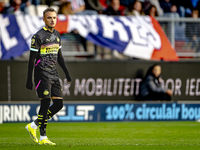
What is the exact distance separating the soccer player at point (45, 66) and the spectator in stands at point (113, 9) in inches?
247

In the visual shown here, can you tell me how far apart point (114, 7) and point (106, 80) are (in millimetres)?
2253

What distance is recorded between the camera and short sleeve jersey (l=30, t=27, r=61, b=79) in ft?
19.4

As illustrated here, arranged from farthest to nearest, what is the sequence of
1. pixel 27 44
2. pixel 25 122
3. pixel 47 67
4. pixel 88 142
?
pixel 27 44
pixel 25 122
pixel 88 142
pixel 47 67

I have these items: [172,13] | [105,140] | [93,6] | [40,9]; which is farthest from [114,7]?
[105,140]

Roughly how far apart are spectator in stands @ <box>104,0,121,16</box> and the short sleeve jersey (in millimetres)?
6338

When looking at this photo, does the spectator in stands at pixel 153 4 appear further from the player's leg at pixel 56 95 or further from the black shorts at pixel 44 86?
the black shorts at pixel 44 86

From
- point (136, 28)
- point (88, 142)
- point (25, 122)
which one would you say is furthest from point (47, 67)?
point (136, 28)

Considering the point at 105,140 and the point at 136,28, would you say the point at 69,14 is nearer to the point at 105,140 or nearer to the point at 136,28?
the point at 136,28

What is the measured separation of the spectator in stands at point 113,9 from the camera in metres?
12.2

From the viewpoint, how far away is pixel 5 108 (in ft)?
34.1

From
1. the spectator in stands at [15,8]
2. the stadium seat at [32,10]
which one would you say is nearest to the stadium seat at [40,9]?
the stadium seat at [32,10]

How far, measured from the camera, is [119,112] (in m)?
10.7

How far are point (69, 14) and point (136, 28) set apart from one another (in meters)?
2.00

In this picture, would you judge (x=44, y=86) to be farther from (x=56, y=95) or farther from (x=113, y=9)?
(x=113, y=9)
